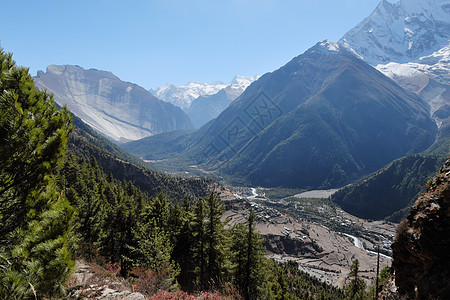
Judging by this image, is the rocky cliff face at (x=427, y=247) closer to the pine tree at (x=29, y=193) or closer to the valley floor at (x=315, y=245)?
the pine tree at (x=29, y=193)

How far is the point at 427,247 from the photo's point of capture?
12.6m

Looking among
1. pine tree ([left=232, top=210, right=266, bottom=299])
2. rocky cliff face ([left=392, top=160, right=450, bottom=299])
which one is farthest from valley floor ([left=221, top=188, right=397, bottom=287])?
rocky cliff face ([left=392, top=160, right=450, bottom=299])

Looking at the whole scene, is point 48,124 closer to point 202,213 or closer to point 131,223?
point 202,213

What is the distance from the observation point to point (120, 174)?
13638 cm

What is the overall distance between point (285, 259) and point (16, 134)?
13437 centimetres

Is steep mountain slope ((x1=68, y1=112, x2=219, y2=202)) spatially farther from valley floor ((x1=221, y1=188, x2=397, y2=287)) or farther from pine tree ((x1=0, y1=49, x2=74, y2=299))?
pine tree ((x1=0, y1=49, x2=74, y2=299))

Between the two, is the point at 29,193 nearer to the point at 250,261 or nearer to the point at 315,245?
the point at 250,261

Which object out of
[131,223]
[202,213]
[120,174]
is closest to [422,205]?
[202,213]

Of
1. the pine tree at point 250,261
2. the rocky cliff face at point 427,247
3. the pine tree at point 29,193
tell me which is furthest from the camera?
the pine tree at point 250,261

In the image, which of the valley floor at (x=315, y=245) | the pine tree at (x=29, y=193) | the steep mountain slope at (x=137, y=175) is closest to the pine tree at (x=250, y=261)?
the pine tree at (x=29, y=193)

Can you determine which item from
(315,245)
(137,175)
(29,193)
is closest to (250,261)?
(29,193)

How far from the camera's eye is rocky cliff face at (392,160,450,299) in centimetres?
1176

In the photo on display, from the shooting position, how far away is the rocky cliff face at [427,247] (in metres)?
11.8

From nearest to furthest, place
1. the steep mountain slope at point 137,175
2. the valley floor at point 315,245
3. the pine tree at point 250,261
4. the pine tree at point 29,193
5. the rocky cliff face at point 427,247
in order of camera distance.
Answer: the pine tree at point 29,193 < the rocky cliff face at point 427,247 < the pine tree at point 250,261 < the valley floor at point 315,245 < the steep mountain slope at point 137,175
